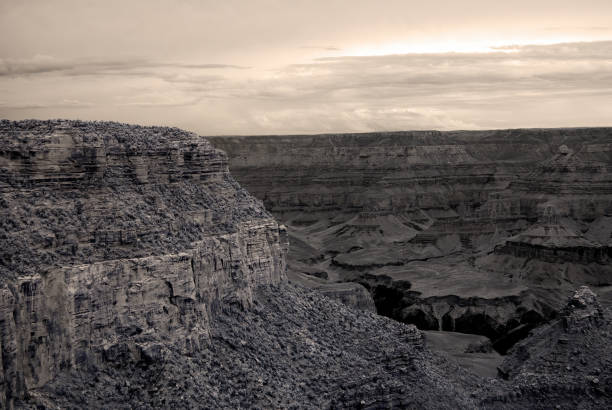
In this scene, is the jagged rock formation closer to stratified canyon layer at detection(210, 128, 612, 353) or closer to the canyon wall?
the canyon wall

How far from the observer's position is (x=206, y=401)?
1141 inches

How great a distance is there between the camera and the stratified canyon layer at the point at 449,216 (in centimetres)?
6881

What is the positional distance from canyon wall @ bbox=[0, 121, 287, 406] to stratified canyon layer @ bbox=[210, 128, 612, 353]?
2974cm

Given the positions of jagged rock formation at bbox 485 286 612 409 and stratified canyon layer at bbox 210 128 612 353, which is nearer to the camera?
jagged rock formation at bbox 485 286 612 409

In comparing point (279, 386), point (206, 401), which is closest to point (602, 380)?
point (279, 386)

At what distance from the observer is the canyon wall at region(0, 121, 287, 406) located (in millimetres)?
26312

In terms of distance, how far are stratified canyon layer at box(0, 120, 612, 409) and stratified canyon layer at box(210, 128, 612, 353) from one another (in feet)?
80.7

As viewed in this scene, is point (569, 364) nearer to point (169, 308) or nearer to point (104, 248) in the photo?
point (169, 308)

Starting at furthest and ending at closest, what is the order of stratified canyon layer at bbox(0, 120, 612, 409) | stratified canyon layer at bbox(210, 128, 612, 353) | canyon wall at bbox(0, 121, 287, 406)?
stratified canyon layer at bbox(210, 128, 612, 353)
stratified canyon layer at bbox(0, 120, 612, 409)
canyon wall at bbox(0, 121, 287, 406)

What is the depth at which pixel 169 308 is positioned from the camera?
30.0 meters

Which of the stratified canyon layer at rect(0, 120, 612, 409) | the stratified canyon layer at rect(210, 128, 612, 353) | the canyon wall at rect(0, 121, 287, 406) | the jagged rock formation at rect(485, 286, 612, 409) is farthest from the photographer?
the stratified canyon layer at rect(210, 128, 612, 353)

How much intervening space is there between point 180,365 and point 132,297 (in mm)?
2748

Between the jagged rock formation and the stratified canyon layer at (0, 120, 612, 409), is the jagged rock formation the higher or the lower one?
the lower one

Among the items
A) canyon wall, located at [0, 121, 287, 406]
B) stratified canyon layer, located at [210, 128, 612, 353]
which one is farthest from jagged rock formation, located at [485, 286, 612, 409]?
stratified canyon layer, located at [210, 128, 612, 353]
